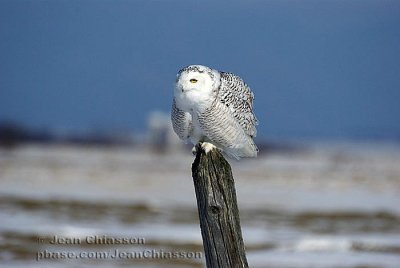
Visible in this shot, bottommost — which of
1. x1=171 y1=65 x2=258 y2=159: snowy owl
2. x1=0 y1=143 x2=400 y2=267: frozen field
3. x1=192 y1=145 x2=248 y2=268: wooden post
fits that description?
x1=192 y1=145 x2=248 y2=268: wooden post

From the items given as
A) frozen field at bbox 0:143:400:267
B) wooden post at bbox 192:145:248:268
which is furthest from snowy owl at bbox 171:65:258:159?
frozen field at bbox 0:143:400:267

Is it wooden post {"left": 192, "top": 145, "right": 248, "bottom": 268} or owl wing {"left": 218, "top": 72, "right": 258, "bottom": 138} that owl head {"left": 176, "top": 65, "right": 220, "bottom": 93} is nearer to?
owl wing {"left": 218, "top": 72, "right": 258, "bottom": 138}

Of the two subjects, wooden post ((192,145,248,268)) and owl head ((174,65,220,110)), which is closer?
wooden post ((192,145,248,268))

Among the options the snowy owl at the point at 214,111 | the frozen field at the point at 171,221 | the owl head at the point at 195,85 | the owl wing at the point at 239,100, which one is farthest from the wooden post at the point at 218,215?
the frozen field at the point at 171,221

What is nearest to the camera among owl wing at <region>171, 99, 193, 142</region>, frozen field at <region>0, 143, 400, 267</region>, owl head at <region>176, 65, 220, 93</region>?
owl head at <region>176, 65, 220, 93</region>

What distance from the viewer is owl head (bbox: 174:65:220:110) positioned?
6.08 meters

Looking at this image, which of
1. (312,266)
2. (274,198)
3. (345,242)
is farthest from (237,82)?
(274,198)

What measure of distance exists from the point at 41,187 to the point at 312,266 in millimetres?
14810

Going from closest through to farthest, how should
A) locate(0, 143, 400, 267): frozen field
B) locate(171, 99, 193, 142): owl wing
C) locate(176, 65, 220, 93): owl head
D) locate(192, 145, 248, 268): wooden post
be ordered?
locate(192, 145, 248, 268): wooden post → locate(176, 65, 220, 93): owl head → locate(171, 99, 193, 142): owl wing → locate(0, 143, 400, 267): frozen field

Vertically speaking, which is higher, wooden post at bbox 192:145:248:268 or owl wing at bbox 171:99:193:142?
owl wing at bbox 171:99:193:142

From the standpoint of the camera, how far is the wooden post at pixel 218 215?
5969mm

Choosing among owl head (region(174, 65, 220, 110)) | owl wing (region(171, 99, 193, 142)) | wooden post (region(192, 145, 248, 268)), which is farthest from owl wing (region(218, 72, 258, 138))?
wooden post (region(192, 145, 248, 268))

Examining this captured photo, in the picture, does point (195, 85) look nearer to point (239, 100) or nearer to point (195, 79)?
point (195, 79)

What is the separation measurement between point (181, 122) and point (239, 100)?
1.77ft
